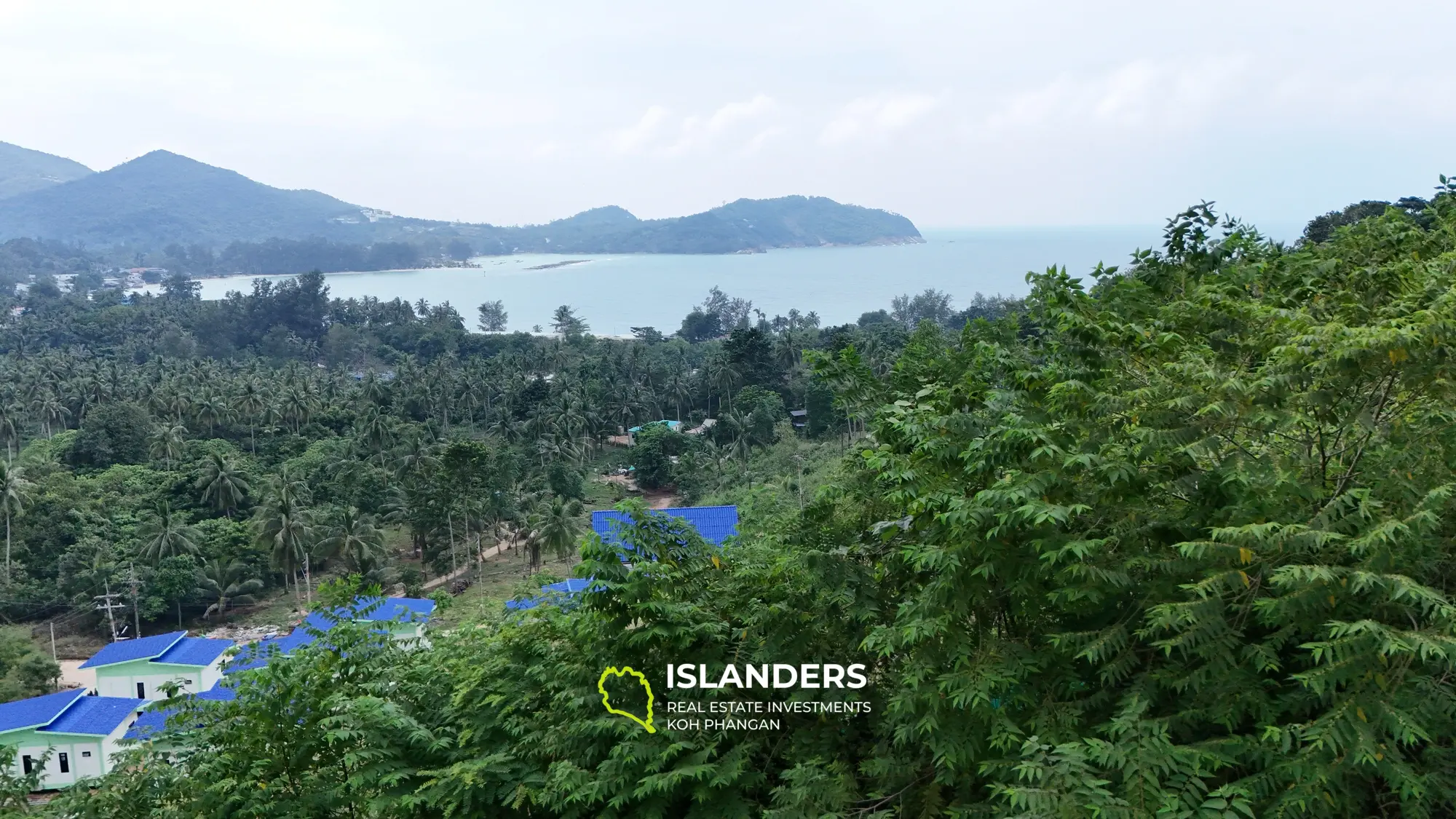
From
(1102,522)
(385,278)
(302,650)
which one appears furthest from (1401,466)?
(385,278)

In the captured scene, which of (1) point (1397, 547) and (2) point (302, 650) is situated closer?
(1) point (1397, 547)

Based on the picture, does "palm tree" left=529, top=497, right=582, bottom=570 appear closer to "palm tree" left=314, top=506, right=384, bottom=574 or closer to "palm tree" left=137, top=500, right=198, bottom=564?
"palm tree" left=314, top=506, right=384, bottom=574

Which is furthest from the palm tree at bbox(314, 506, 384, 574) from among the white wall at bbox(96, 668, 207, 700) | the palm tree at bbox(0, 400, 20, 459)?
the palm tree at bbox(0, 400, 20, 459)

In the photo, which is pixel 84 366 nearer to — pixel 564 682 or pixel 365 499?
pixel 365 499

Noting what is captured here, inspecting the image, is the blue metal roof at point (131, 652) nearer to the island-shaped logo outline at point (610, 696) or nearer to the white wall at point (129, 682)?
the white wall at point (129, 682)

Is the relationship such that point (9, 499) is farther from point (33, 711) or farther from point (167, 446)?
point (33, 711)

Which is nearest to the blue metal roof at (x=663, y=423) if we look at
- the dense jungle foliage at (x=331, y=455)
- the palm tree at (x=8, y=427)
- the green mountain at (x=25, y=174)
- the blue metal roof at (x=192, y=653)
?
the dense jungle foliage at (x=331, y=455)
